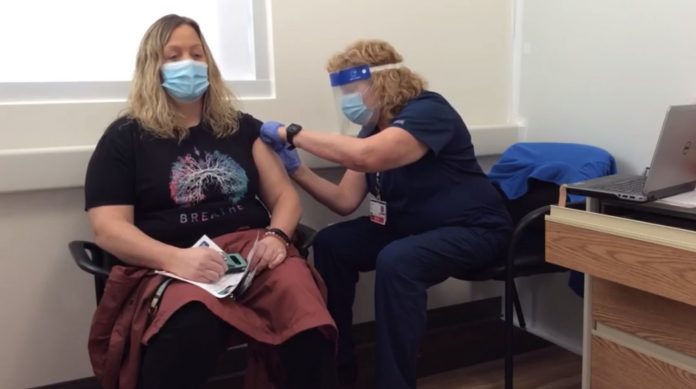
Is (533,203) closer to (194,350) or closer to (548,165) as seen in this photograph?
(548,165)

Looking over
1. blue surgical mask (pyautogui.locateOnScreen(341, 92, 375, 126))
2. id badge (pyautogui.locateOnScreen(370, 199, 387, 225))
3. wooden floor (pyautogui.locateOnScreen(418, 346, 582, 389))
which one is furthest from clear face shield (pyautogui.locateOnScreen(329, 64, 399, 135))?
wooden floor (pyautogui.locateOnScreen(418, 346, 582, 389))

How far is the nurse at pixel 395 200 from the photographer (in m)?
1.67

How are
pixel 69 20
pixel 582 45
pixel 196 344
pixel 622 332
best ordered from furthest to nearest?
pixel 582 45
pixel 69 20
pixel 622 332
pixel 196 344

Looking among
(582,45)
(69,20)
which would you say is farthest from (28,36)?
(582,45)

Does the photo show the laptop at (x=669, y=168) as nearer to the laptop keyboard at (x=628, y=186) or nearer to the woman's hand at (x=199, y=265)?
the laptop keyboard at (x=628, y=186)

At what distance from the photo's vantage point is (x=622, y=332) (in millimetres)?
1523

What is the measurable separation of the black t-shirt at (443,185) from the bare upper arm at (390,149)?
6 centimetres

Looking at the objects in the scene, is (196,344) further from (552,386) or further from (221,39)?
(552,386)

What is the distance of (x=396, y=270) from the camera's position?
5.44ft

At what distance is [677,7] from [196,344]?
1.71 meters

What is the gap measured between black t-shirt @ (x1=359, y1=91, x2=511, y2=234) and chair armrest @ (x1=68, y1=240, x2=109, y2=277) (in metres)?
0.88

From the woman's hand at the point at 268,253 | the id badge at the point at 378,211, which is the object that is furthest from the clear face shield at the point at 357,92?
the woman's hand at the point at 268,253

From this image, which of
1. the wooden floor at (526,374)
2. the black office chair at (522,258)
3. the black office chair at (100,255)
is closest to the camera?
the black office chair at (100,255)

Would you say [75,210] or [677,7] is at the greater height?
[677,7]
